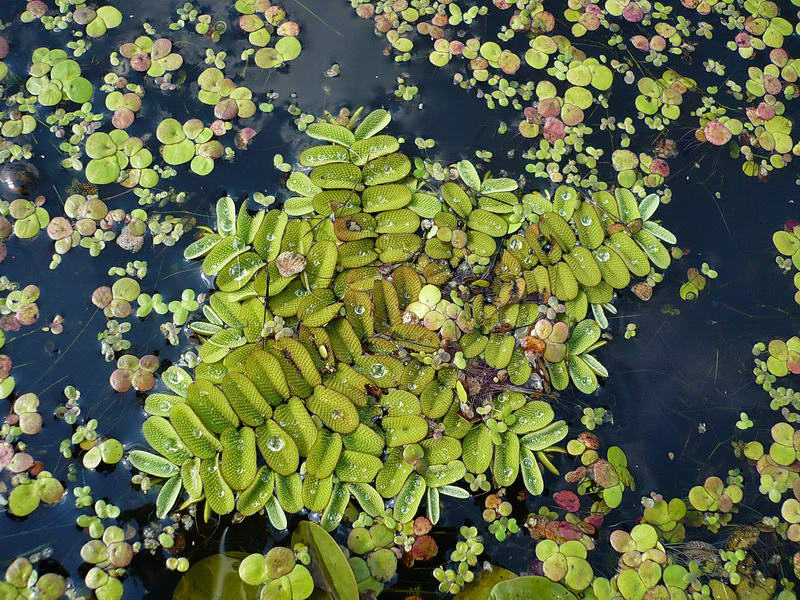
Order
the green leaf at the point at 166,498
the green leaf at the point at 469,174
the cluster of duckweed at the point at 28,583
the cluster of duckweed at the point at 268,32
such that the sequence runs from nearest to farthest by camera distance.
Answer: the cluster of duckweed at the point at 28,583
the green leaf at the point at 166,498
the green leaf at the point at 469,174
the cluster of duckweed at the point at 268,32

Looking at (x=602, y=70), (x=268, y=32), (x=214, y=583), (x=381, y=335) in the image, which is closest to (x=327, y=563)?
(x=214, y=583)

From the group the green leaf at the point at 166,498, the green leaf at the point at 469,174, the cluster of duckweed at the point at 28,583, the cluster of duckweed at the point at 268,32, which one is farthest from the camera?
the cluster of duckweed at the point at 268,32

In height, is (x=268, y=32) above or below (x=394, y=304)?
above

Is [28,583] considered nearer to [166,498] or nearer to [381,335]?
[166,498]

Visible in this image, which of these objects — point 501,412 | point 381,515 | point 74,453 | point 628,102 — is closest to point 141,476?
point 74,453

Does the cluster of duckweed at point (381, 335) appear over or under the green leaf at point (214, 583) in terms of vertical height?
over

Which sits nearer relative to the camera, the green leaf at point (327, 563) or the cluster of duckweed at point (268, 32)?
the green leaf at point (327, 563)

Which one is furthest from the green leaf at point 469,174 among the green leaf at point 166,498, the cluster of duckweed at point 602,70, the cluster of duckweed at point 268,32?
the green leaf at point 166,498

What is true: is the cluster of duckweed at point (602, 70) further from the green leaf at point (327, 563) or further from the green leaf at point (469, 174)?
the green leaf at point (327, 563)

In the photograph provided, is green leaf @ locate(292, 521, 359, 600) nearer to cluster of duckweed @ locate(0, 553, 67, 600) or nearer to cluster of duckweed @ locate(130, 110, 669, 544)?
cluster of duckweed @ locate(130, 110, 669, 544)

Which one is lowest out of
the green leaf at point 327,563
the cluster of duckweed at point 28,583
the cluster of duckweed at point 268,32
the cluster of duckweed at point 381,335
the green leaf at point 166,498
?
the cluster of duckweed at point 28,583
